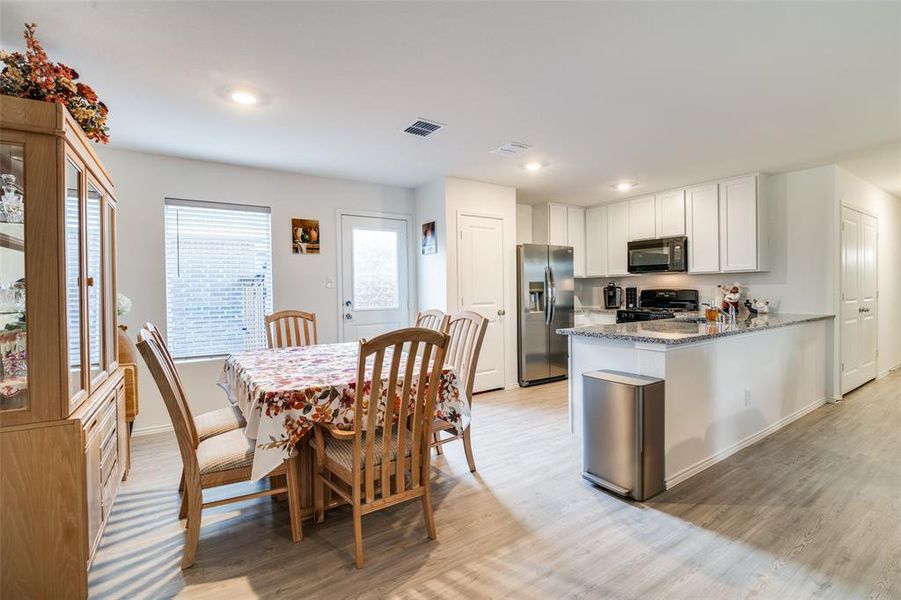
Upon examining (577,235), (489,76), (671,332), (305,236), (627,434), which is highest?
(489,76)

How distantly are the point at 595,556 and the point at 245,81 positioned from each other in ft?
9.92

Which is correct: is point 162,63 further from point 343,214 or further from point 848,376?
point 848,376

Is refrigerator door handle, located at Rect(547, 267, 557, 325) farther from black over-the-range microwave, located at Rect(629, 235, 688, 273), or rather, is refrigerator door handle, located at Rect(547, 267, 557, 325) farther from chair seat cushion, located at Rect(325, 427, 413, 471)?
chair seat cushion, located at Rect(325, 427, 413, 471)

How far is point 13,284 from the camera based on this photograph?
1599 millimetres

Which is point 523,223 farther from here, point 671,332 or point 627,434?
point 627,434

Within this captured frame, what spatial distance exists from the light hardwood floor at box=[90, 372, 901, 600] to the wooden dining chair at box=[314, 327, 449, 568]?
0.72 feet

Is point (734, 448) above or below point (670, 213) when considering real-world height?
below

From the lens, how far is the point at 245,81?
2.39 metres

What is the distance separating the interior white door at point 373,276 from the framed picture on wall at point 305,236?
0.29 m

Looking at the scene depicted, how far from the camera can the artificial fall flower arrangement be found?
5.37ft

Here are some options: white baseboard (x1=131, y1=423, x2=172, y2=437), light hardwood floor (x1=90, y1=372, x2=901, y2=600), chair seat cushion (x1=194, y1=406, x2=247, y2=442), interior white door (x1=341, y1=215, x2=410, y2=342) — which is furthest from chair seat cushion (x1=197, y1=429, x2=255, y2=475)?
interior white door (x1=341, y1=215, x2=410, y2=342)

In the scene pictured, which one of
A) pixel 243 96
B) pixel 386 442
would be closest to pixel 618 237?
pixel 243 96

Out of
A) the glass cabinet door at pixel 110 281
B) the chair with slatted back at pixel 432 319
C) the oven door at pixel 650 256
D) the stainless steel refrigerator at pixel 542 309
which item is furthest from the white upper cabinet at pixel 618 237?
the glass cabinet door at pixel 110 281

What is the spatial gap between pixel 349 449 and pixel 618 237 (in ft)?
16.3
